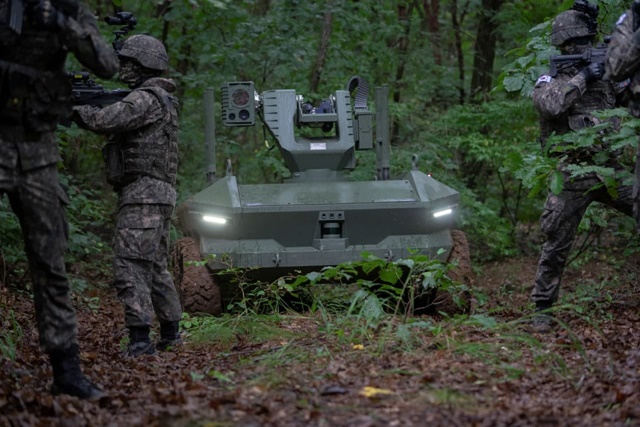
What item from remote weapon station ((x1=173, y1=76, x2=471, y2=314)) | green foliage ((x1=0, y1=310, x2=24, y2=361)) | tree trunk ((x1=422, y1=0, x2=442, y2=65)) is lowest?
green foliage ((x1=0, y1=310, x2=24, y2=361))

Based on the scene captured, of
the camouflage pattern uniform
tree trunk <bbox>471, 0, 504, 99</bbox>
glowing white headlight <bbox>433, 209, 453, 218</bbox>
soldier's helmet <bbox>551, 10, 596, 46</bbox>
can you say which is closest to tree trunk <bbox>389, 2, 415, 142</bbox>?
tree trunk <bbox>471, 0, 504, 99</bbox>

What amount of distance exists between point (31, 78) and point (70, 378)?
4.89 feet

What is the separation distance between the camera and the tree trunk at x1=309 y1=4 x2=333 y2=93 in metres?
13.8

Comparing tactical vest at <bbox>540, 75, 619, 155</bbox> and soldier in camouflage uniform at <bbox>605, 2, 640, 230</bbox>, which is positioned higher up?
soldier in camouflage uniform at <bbox>605, 2, 640, 230</bbox>

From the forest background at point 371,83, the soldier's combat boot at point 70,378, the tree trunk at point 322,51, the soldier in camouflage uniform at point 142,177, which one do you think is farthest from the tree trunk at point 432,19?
the soldier's combat boot at point 70,378

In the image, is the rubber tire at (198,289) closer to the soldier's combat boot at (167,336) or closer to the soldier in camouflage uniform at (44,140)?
the soldier's combat boot at (167,336)

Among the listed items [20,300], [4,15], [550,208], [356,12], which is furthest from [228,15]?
[4,15]

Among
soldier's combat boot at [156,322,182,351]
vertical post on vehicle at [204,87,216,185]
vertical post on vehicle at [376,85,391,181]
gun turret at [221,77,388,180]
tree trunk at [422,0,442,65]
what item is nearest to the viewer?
soldier's combat boot at [156,322,182,351]

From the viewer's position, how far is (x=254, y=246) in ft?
25.8

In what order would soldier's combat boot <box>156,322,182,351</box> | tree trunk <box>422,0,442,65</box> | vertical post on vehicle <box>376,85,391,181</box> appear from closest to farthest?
soldier's combat boot <box>156,322,182,351</box> → vertical post on vehicle <box>376,85,391,181</box> → tree trunk <box>422,0,442,65</box>

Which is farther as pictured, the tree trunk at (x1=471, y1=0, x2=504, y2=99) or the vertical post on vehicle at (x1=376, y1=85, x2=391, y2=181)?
the tree trunk at (x1=471, y1=0, x2=504, y2=99)

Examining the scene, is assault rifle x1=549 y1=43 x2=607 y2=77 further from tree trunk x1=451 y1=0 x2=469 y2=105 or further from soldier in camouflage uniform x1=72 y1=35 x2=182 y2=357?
tree trunk x1=451 y1=0 x2=469 y2=105

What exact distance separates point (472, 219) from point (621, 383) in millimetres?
8229

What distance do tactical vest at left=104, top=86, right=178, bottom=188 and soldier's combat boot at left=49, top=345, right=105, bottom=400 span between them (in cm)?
178
